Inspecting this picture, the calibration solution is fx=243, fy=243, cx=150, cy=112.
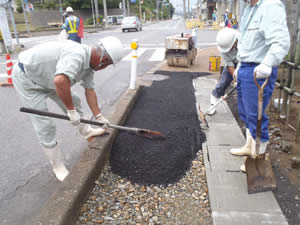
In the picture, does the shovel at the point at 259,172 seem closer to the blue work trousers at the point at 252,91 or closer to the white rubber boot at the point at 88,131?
the blue work trousers at the point at 252,91

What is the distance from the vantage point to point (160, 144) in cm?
321

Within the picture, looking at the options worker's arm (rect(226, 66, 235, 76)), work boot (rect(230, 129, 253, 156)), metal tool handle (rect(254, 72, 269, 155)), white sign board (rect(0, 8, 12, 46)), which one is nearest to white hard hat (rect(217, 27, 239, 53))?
worker's arm (rect(226, 66, 235, 76))

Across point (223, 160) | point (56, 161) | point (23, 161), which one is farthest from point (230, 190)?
point (23, 161)

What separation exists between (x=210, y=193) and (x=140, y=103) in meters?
2.70

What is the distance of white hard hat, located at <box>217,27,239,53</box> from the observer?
3.54 m

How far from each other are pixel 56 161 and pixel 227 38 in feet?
9.32

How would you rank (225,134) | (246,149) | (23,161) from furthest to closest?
(225,134) → (23,161) → (246,149)

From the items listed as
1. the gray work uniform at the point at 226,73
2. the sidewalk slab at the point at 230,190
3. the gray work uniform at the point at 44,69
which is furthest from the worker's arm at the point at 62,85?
the gray work uniform at the point at 226,73

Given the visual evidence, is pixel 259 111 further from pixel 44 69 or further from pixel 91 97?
pixel 44 69

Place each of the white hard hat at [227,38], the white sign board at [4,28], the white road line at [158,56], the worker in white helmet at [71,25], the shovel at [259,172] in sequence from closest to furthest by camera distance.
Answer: the shovel at [259,172], the white hard hat at [227,38], the worker in white helmet at [71,25], the white road line at [158,56], the white sign board at [4,28]

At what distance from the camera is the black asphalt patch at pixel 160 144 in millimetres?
2709

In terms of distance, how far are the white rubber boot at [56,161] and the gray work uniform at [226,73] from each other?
270cm

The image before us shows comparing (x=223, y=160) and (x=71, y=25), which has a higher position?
(x=71, y=25)

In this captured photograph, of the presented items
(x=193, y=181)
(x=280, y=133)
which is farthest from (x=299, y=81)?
(x=193, y=181)
